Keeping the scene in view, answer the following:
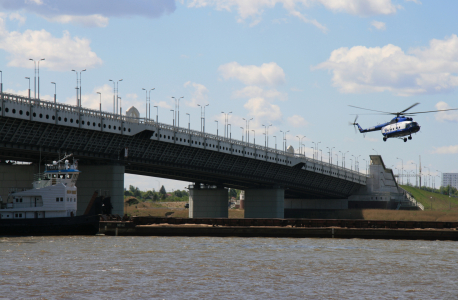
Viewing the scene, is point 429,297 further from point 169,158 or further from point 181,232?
point 169,158

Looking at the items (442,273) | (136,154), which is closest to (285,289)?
(442,273)

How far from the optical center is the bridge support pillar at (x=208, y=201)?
131375 mm

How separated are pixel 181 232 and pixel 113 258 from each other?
26.6 meters

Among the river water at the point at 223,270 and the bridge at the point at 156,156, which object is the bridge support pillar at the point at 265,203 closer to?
the bridge at the point at 156,156

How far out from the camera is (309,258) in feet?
156

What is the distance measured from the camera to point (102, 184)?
90188 millimetres

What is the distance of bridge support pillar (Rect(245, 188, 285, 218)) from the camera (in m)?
130

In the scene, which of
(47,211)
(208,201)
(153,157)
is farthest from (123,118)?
(208,201)

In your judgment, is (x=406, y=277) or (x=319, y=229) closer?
(x=406, y=277)

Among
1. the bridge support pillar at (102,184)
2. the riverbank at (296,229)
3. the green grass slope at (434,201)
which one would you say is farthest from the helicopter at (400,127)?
the green grass slope at (434,201)

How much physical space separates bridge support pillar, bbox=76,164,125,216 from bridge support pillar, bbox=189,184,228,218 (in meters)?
42.5

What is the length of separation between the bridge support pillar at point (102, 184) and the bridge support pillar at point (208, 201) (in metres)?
42.5

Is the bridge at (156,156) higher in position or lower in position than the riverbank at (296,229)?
higher

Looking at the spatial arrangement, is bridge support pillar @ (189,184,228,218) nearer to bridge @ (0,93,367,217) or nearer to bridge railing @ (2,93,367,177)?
bridge @ (0,93,367,217)
